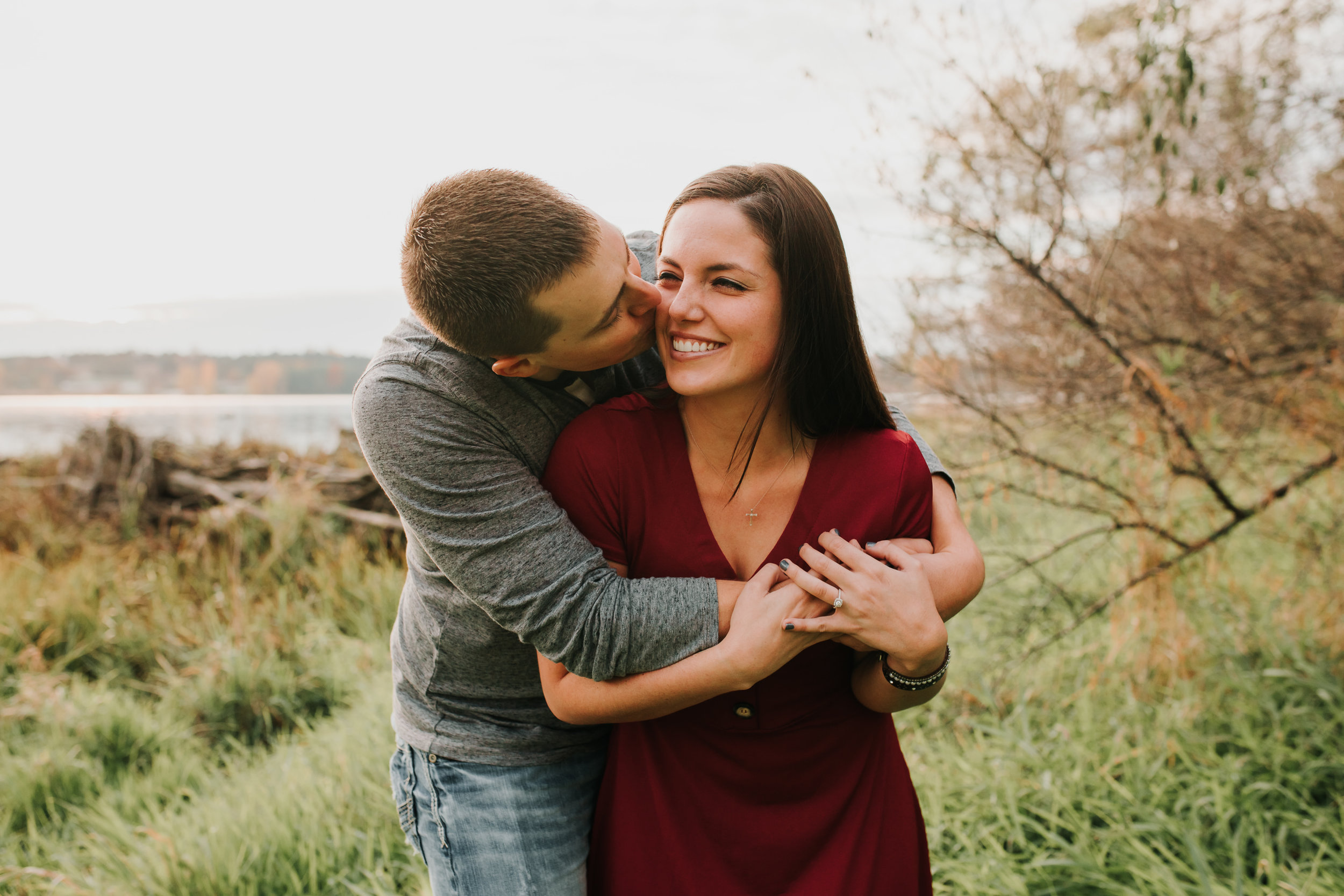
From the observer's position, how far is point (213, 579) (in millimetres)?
6473

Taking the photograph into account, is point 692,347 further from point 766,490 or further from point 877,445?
point 877,445

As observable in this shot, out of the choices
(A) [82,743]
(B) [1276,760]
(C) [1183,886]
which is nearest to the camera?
(C) [1183,886]

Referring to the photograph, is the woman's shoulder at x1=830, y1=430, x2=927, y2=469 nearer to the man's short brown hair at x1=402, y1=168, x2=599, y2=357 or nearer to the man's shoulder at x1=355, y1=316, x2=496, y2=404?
the man's short brown hair at x1=402, y1=168, x2=599, y2=357

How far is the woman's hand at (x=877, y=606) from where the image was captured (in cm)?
148

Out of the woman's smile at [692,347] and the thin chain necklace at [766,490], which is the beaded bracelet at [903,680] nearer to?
the thin chain necklace at [766,490]

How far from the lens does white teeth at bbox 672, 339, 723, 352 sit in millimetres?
1709

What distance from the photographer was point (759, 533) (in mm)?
1715

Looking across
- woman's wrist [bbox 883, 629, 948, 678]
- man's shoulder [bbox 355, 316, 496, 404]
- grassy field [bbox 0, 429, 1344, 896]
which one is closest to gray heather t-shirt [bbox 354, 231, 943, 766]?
man's shoulder [bbox 355, 316, 496, 404]

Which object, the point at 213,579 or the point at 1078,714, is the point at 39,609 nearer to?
the point at 213,579

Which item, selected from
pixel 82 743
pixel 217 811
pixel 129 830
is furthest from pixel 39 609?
pixel 217 811

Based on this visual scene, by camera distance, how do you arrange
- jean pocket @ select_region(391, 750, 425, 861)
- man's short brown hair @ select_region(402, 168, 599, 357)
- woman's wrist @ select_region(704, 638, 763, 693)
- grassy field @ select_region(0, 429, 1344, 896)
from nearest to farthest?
woman's wrist @ select_region(704, 638, 763, 693) < man's short brown hair @ select_region(402, 168, 599, 357) < jean pocket @ select_region(391, 750, 425, 861) < grassy field @ select_region(0, 429, 1344, 896)

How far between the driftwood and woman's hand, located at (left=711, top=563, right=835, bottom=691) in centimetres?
589

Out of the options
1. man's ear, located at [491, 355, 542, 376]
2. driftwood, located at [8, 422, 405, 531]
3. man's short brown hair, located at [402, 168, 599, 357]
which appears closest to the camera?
man's short brown hair, located at [402, 168, 599, 357]

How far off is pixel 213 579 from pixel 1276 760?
6934 mm
